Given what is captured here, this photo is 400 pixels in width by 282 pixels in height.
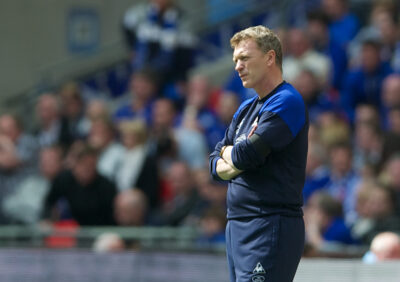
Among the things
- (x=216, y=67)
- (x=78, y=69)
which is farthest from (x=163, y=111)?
(x=78, y=69)

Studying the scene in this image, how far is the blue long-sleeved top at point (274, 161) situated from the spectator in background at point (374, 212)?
11.8ft

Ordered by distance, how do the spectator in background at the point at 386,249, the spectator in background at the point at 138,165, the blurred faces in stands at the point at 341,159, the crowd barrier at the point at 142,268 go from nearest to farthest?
the crowd barrier at the point at 142,268 → the spectator in background at the point at 386,249 → the blurred faces in stands at the point at 341,159 → the spectator in background at the point at 138,165

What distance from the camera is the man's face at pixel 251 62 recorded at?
4.61m

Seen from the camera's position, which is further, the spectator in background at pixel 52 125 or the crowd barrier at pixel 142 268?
the spectator in background at pixel 52 125

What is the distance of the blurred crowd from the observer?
8789 mm

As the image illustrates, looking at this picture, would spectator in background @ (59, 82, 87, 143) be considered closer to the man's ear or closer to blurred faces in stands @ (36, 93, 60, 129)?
blurred faces in stands @ (36, 93, 60, 129)

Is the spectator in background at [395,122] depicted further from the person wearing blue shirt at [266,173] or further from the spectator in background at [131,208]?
the person wearing blue shirt at [266,173]

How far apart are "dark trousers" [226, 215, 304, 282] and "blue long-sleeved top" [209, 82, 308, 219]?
51 mm

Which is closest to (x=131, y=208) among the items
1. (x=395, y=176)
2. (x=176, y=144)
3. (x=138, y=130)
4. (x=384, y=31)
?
(x=138, y=130)

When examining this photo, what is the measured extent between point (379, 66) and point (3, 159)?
457cm

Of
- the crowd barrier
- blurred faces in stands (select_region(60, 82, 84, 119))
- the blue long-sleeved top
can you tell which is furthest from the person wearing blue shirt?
blurred faces in stands (select_region(60, 82, 84, 119))

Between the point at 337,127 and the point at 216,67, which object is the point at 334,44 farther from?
the point at 216,67

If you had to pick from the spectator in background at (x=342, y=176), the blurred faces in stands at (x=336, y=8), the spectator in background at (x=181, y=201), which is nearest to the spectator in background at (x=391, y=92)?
the spectator in background at (x=342, y=176)

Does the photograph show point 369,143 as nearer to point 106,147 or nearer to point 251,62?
point 106,147
